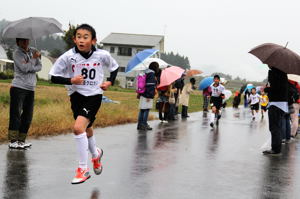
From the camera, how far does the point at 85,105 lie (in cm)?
603

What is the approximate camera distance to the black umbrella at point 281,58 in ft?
29.1

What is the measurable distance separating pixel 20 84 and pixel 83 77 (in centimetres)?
271

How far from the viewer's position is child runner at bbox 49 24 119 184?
19.3 ft

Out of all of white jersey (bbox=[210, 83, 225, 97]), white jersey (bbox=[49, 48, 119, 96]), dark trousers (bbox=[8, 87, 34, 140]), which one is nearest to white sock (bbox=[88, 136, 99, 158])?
white jersey (bbox=[49, 48, 119, 96])

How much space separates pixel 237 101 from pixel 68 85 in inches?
1086

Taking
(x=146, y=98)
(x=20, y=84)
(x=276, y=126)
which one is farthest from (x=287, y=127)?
(x=20, y=84)

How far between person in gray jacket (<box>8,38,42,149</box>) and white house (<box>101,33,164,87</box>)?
2404 inches

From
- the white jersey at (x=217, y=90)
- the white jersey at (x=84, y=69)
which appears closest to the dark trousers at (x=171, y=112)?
the white jersey at (x=217, y=90)

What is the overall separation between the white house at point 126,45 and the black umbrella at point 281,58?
60372mm

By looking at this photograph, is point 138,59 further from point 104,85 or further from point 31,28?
point 104,85

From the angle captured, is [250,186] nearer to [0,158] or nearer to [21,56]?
[0,158]

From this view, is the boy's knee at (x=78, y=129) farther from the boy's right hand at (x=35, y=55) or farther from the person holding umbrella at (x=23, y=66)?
the boy's right hand at (x=35, y=55)

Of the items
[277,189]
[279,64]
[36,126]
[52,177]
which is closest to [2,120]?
[36,126]

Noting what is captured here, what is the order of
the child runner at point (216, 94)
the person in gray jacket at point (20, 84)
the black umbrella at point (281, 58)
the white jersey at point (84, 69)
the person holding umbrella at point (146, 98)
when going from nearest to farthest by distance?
the white jersey at point (84, 69)
the person in gray jacket at point (20, 84)
the black umbrella at point (281, 58)
the person holding umbrella at point (146, 98)
the child runner at point (216, 94)
